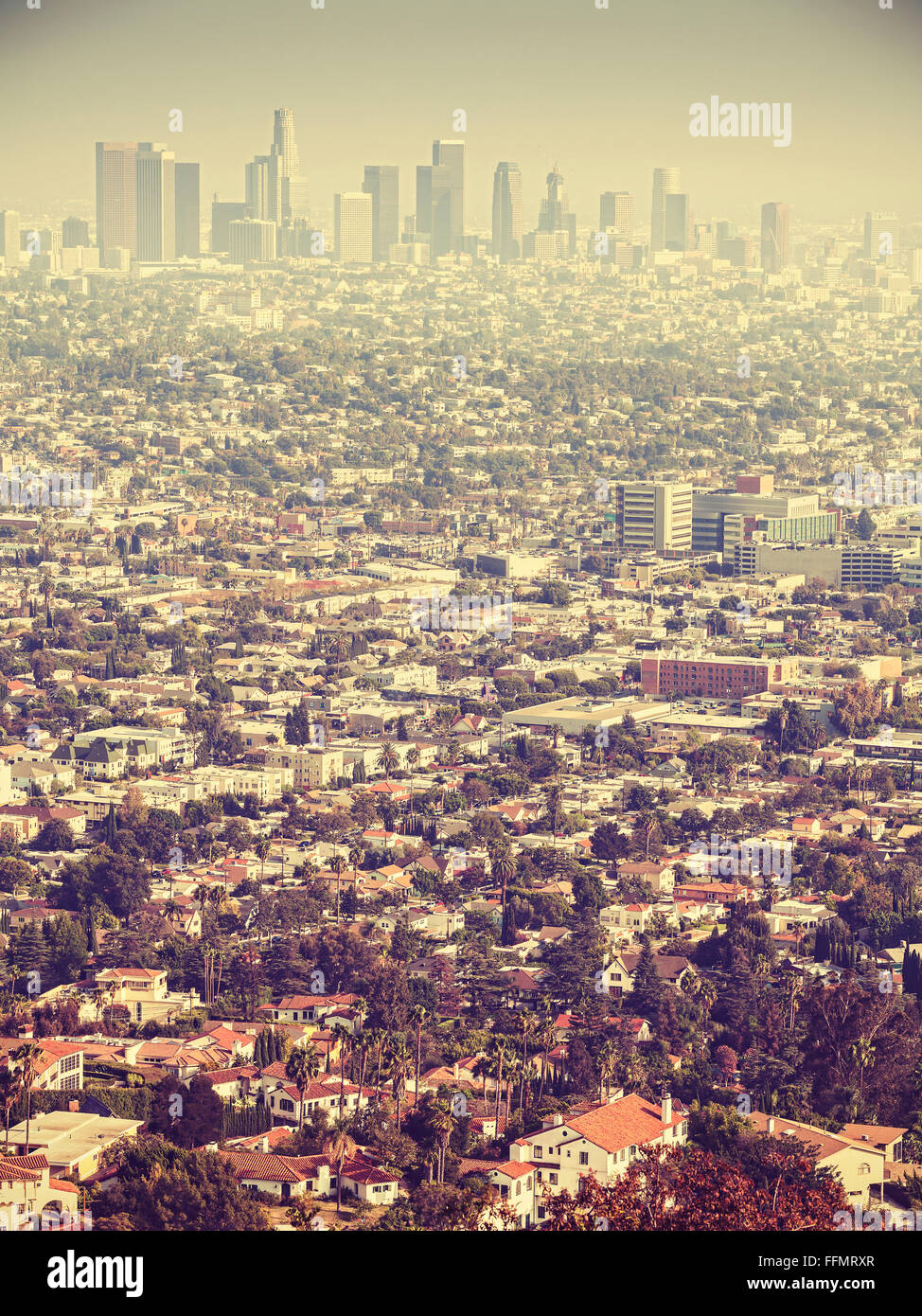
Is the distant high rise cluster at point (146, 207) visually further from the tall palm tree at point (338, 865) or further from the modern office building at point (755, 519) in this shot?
the tall palm tree at point (338, 865)

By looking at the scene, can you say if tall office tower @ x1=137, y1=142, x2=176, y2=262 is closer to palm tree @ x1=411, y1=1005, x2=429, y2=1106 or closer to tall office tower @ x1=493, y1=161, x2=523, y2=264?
tall office tower @ x1=493, y1=161, x2=523, y2=264

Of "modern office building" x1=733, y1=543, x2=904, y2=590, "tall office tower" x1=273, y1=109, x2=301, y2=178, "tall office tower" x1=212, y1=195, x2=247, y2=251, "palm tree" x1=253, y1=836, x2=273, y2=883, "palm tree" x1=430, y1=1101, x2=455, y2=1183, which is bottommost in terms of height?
"palm tree" x1=253, y1=836, x2=273, y2=883

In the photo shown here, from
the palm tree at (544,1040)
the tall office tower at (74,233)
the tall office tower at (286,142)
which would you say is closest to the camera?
the palm tree at (544,1040)

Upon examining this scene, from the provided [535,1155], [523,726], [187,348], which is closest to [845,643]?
[523,726]

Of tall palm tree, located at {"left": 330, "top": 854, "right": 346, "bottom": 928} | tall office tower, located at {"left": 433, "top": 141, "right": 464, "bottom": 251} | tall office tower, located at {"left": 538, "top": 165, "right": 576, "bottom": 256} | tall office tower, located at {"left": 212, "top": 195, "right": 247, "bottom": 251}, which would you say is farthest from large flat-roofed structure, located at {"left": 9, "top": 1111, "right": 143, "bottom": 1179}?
tall office tower, located at {"left": 212, "top": 195, "right": 247, "bottom": 251}

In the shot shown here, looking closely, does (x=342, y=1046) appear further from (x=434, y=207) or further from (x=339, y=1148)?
(x=434, y=207)

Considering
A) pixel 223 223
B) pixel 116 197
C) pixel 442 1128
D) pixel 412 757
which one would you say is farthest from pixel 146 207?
pixel 442 1128

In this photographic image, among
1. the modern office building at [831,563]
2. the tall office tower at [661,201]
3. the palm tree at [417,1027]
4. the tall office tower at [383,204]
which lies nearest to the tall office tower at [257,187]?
the tall office tower at [383,204]
